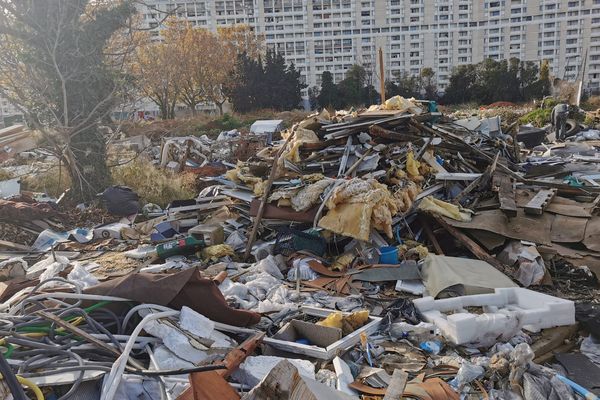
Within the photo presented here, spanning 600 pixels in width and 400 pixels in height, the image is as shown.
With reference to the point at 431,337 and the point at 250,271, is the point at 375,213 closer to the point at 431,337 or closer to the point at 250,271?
the point at 250,271

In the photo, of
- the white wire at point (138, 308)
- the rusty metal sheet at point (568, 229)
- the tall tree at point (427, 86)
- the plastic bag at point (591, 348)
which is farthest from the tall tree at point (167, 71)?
the plastic bag at point (591, 348)

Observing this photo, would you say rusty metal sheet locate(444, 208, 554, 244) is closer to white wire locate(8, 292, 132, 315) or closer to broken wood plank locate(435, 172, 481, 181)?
broken wood plank locate(435, 172, 481, 181)

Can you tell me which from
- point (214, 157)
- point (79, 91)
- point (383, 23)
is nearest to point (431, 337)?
point (79, 91)

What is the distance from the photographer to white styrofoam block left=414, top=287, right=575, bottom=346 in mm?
3676

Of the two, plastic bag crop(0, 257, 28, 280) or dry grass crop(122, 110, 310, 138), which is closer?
plastic bag crop(0, 257, 28, 280)

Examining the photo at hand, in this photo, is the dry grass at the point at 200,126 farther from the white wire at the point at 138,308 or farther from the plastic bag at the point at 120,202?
the white wire at the point at 138,308

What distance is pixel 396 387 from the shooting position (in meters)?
2.79

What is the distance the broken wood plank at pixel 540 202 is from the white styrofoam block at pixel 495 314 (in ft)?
6.81

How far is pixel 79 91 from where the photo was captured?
1084cm

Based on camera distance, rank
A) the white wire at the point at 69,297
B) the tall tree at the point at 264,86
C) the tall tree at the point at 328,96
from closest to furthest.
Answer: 1. the white wire at the point at 69,297
2. the tall tree at the point at 264,86
3. the tall tree at the point at 328,96

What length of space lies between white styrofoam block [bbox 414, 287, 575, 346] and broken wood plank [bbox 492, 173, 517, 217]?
74.9 inches

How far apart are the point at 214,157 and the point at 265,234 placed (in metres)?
8.76

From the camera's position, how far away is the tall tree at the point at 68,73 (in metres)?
10.0

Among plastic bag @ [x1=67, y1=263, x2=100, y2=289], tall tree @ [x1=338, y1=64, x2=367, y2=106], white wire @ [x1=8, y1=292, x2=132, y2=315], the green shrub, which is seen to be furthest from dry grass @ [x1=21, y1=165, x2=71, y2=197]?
tall tree @ [x1=338, y1=64, x2=367, y2=106]
